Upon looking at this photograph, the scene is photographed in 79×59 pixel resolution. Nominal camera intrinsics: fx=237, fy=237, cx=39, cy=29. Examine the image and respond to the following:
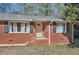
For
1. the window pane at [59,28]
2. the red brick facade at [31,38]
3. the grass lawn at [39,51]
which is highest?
the window pane at [59,28]

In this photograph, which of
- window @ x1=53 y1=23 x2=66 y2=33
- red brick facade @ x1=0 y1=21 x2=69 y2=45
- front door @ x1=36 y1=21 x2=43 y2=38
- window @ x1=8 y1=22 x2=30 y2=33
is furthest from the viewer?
window @ x1=53 y1=23 x2=66 y2=33

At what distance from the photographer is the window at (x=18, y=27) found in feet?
61.6

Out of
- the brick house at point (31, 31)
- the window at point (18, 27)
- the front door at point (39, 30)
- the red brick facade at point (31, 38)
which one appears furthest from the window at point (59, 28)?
the window at point (18, 27)

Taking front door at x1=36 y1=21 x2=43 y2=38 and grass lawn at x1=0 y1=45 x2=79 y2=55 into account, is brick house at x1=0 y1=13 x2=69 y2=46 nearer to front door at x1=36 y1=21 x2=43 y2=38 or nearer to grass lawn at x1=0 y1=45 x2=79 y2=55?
front door at x1=36 y1=21 x2=43 y2=38

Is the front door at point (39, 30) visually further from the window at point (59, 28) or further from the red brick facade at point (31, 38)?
the window at point (59, 28)

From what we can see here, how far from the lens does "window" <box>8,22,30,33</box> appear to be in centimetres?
1878

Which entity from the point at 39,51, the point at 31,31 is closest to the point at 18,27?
the point at 31,31

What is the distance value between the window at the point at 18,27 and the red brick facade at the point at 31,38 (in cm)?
36

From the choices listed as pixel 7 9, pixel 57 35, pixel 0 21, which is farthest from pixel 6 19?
pixel 7 9

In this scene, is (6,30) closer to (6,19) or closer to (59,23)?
(6,19)

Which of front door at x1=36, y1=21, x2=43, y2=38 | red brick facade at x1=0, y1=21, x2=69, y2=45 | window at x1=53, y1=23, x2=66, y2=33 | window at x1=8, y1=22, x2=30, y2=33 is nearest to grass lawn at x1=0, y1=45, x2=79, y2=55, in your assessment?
red brick facade at x1=0, y1=21, x2=69, y2=45

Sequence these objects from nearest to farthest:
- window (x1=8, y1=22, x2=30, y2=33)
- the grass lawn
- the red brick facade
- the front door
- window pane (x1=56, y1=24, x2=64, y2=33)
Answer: the grass lawn, the red brick facade, window (x1=8, y1=22, x2=30, y2=33), the front door, window pane (x1=56, y1=24, x2=64, y2=33)

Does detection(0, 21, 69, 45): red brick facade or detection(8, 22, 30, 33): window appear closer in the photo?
detection(0, 21, 69, 45): red brick facade

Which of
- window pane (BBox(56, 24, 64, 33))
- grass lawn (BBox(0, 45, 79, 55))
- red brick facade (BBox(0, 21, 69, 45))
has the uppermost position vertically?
window pane (BBox(56, 24, 64, 33))
